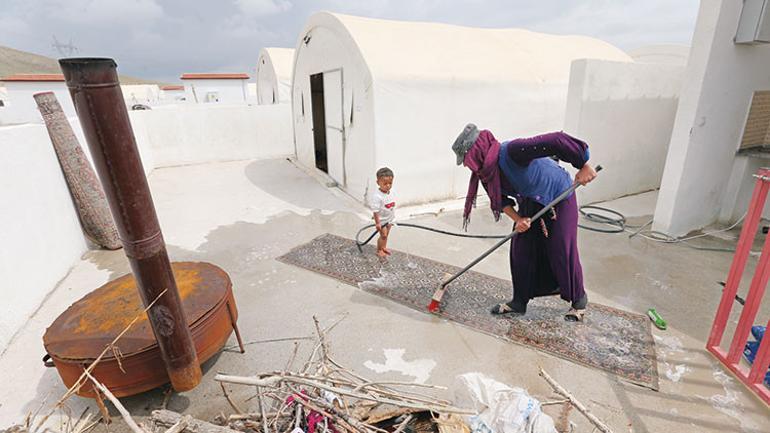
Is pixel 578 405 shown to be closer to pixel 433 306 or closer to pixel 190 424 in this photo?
pixel 433 306

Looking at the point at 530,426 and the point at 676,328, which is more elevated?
the point at 530,426

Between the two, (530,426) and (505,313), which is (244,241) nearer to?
(505,313)

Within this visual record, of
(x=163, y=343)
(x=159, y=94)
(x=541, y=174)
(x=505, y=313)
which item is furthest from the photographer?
(x=159, y=94)

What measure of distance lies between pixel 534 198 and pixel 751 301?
4.57 ft

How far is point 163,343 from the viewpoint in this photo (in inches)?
73.1

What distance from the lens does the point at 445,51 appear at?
236 inches

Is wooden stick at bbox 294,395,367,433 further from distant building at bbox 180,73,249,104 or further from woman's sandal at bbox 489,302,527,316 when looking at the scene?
distant building at bbox 180,73,249,104

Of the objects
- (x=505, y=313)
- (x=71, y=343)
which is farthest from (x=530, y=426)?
(x=71, y=343)

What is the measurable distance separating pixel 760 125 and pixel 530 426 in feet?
18.7

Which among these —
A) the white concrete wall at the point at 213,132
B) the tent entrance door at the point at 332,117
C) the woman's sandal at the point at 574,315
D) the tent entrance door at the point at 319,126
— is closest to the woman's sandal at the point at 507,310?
the woman's sandal at the point at 574,315

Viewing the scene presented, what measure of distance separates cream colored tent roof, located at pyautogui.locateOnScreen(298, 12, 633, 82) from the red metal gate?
4.17 m

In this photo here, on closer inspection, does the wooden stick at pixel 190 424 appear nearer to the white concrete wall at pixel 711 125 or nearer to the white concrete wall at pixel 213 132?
the white concrete wall at pixel 711 125

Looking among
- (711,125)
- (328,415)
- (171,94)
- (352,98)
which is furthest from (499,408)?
(171,94)

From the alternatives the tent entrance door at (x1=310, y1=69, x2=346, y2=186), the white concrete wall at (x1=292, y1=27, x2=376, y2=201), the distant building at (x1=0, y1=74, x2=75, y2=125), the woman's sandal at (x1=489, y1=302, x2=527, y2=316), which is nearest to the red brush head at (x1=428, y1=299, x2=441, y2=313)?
the woman's sandal at (x1=489, y1=302, x2=527, y2=316)
